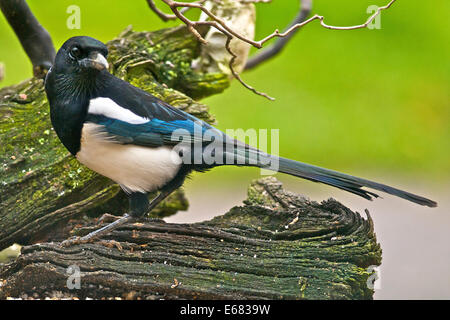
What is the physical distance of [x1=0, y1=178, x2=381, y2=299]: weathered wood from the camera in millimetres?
1837

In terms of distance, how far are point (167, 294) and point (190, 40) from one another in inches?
52.7

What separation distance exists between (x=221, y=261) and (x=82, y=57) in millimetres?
754

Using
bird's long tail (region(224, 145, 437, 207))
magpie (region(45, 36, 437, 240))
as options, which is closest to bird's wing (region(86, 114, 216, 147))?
magpie (region(45, 36, 437, 240))

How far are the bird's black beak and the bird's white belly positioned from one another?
181 mm

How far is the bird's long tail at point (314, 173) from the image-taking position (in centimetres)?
193

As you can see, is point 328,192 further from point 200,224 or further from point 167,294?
point 167,294

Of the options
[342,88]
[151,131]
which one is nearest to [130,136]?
[151,131]

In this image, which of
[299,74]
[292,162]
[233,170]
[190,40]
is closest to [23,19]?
[190,40]

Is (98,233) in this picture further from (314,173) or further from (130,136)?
(314,173)

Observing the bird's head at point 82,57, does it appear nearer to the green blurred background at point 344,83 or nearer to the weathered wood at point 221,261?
the weathered wood at point 221,261

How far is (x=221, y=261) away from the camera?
193 centimetres

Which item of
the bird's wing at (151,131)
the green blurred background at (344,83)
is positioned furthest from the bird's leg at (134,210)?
the green blurred background at (344,83)

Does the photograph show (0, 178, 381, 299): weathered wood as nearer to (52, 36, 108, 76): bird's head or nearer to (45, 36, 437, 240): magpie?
(45, 36, 437, 240): magpie

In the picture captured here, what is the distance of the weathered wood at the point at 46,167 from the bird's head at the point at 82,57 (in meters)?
0.39
